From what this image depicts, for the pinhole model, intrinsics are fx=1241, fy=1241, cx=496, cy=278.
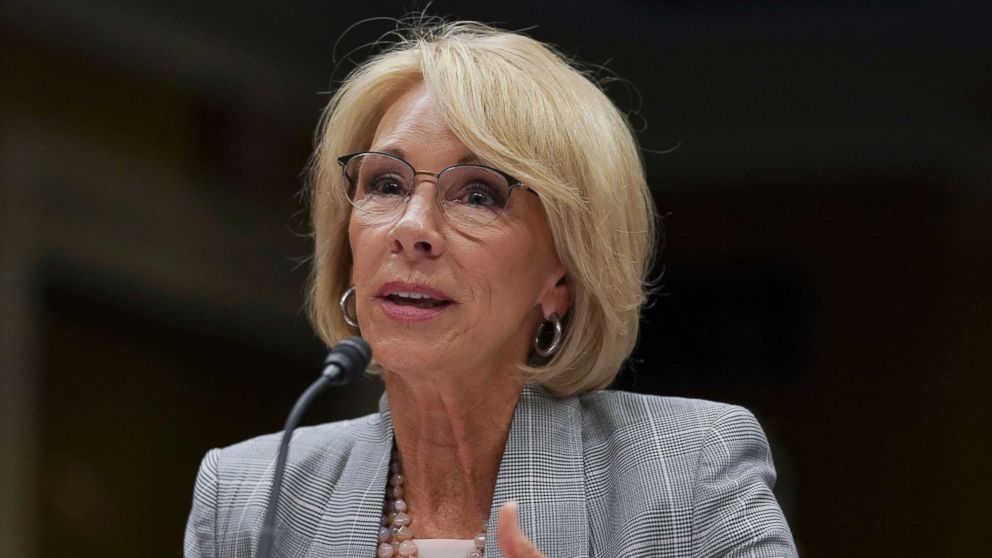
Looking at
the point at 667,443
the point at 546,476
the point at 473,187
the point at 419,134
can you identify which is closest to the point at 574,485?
the point at 546,476

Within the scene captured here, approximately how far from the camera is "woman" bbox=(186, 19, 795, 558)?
1831 millimetres

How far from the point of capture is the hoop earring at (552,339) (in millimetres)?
2016

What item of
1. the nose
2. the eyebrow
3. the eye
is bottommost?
the nose

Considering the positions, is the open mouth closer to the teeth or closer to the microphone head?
the teeth

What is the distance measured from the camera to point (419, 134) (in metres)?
1.93

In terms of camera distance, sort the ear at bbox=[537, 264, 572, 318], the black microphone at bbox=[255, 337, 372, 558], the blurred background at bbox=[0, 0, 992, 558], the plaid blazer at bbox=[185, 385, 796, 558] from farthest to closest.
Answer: the blurred background at bbox=[0, 0, 992, 558] < the ear at bbox=[537, 264, 572, 318] < the plaid blazer at bbox=[185, 385, 796, 558] < the black microphone at bbox=[255, 337, 372, 558]

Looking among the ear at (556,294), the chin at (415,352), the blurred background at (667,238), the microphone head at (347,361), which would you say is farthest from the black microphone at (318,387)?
the blurred background at (667,238)

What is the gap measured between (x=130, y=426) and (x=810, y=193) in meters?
2.21

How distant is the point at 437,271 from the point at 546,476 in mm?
360

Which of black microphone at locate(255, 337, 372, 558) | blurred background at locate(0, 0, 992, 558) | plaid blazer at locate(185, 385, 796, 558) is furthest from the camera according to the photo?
blurred background at locate(0, 0, 992, 558)

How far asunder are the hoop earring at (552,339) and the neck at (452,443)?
66mm

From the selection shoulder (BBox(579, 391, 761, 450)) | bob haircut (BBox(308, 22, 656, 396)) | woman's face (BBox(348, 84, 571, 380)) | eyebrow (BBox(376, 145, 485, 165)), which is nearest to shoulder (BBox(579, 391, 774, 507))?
shoulder (BBox(579, 391, 761, 450))

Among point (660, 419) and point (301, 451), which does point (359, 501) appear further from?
point (660, 419)

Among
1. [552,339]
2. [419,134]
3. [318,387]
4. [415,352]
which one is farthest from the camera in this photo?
[552,339]
